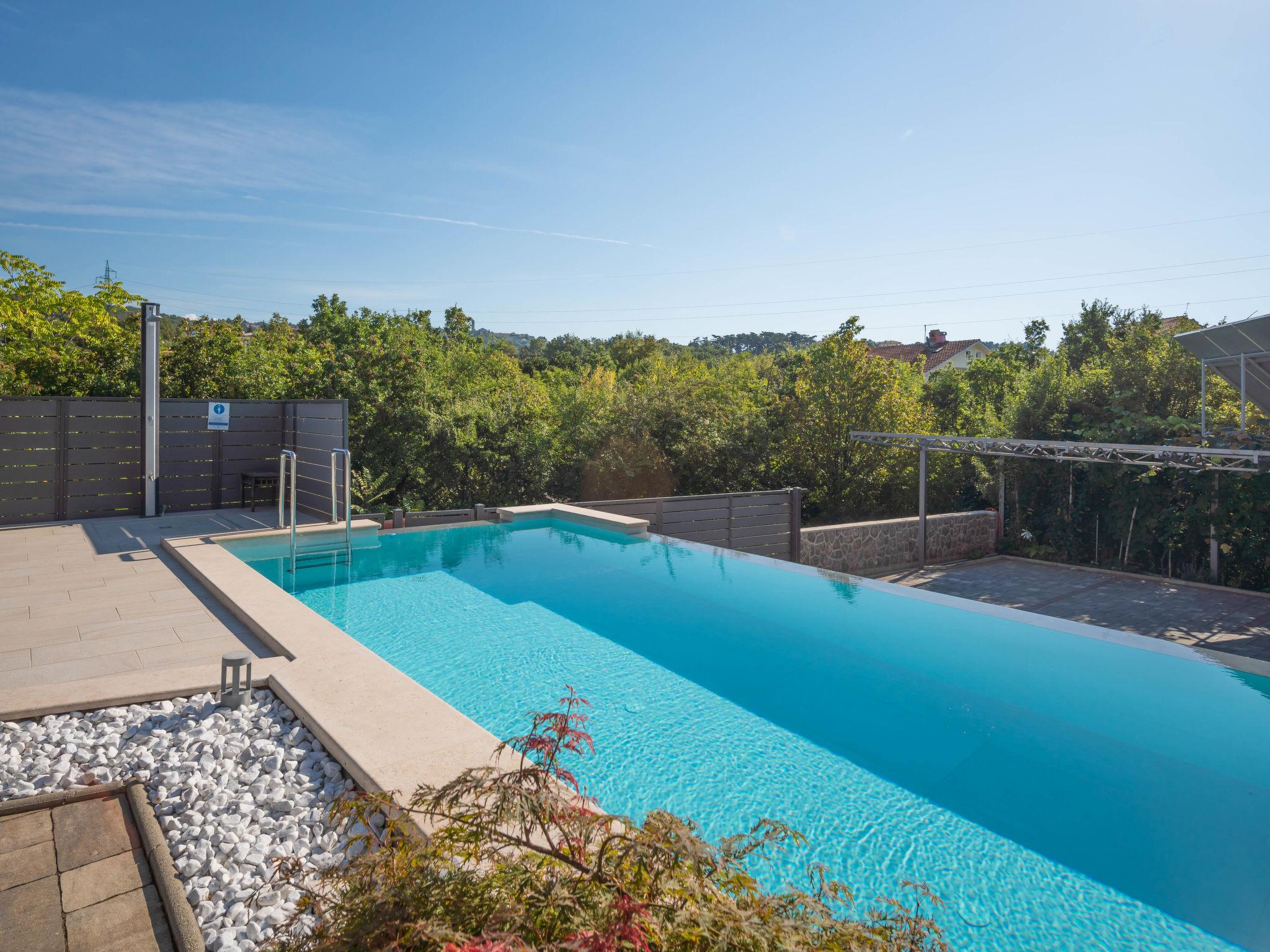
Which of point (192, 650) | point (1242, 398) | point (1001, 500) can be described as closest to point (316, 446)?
point (192, 650)

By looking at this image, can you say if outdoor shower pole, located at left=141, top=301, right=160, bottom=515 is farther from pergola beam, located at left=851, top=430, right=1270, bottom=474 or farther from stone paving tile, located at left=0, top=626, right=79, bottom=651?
pergola beam, located at left=851, top=430, right=1270, bottom=474

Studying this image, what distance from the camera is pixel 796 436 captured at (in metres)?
14.7

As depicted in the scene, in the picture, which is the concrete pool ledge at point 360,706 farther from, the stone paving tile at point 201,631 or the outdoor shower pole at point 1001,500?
the outdoor shower pole at point 1001,500

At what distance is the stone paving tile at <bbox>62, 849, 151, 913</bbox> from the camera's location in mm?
2240

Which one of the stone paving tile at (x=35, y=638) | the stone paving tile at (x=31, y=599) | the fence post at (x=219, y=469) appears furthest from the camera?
the fence post at (x=219, y=469)

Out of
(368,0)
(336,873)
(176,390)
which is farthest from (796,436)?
(336,873)

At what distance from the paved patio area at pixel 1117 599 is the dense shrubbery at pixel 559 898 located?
25.0 feet

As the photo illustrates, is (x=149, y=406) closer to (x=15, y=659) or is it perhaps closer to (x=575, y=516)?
(x=575, y=516)

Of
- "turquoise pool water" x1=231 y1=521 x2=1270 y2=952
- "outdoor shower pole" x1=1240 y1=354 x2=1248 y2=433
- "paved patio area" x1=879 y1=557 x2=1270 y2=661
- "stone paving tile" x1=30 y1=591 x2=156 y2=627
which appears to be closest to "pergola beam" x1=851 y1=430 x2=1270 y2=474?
"outdoor shower pole" x1=1240 y1=354 x2=1248 y2=433

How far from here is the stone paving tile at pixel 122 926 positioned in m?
2.05

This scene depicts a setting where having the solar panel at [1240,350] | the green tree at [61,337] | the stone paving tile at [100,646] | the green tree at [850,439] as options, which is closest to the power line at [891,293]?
the green tree at [850,439]

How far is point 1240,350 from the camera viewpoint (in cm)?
956

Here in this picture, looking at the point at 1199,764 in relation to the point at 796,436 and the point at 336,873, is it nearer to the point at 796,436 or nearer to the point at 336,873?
the point at 336,873

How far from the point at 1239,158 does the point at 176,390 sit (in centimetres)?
2050
